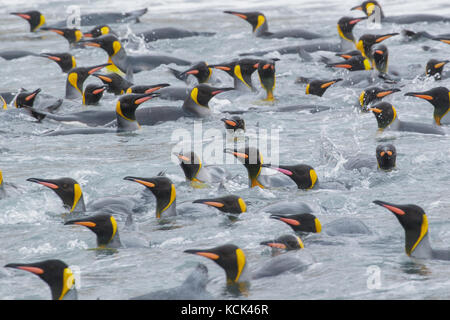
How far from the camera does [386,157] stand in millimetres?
7699

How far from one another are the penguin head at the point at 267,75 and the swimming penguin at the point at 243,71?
25 centimetres

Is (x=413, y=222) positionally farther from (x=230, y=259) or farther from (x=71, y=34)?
(x=71, y=34)

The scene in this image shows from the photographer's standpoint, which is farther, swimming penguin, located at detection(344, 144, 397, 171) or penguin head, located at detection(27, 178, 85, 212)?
swimming penguin, located at detection(344, 144, 397, 171)

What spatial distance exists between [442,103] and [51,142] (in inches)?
158

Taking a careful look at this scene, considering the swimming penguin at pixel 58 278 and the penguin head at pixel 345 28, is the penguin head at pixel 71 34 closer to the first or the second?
the penguin head at pixel 345 28

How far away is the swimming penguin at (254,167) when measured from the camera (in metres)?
7.43

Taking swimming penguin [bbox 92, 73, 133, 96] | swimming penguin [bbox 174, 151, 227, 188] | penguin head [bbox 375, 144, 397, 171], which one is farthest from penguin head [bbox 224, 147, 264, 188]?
swimming penguin [bbox 92, 73, 133, 96]

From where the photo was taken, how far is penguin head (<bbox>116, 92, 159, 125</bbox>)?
9.59 m

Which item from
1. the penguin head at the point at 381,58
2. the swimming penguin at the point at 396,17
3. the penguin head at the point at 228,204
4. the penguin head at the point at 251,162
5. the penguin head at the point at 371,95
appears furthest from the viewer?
the swimming penguin at the point at 396,17

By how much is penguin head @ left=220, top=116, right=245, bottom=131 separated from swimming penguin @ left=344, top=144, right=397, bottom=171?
136 cm

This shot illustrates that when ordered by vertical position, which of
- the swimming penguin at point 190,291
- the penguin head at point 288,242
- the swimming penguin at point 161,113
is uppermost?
the swimming penguin at point 190,291

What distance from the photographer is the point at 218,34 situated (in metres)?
15.5

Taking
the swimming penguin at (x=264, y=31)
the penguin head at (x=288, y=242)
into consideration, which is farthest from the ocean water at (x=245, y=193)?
the swimming penguin at (x=264, y=31)

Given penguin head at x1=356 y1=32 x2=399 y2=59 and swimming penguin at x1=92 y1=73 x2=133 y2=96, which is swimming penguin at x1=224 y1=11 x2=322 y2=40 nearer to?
penguin head at x1=356 y1=32 x2=399 y2=59
